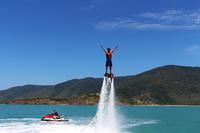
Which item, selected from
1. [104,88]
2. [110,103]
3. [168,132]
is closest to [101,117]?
[110,103]

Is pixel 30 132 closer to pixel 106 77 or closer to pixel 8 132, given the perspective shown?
pixel 8 132

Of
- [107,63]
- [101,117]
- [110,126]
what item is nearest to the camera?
[107,63]

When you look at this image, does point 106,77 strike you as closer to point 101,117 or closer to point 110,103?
point 110,103

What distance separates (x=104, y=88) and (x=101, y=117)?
463 inches

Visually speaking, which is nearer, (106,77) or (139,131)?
(106,77)

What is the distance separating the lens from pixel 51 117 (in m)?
93.0

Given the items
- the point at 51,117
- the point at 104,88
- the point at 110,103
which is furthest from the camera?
the point at 51,117

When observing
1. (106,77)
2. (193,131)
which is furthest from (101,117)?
(193,131)

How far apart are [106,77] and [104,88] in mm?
3760

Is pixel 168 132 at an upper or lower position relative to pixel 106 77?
lower

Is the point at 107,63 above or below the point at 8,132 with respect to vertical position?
above

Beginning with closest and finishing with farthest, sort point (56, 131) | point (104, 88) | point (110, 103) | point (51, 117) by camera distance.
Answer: point (104, 88), point (110, 103), point (56, 131), point (51, 117)

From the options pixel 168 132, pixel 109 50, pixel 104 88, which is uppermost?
pixel 109 50

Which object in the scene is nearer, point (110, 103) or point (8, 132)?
point (110, 103)
